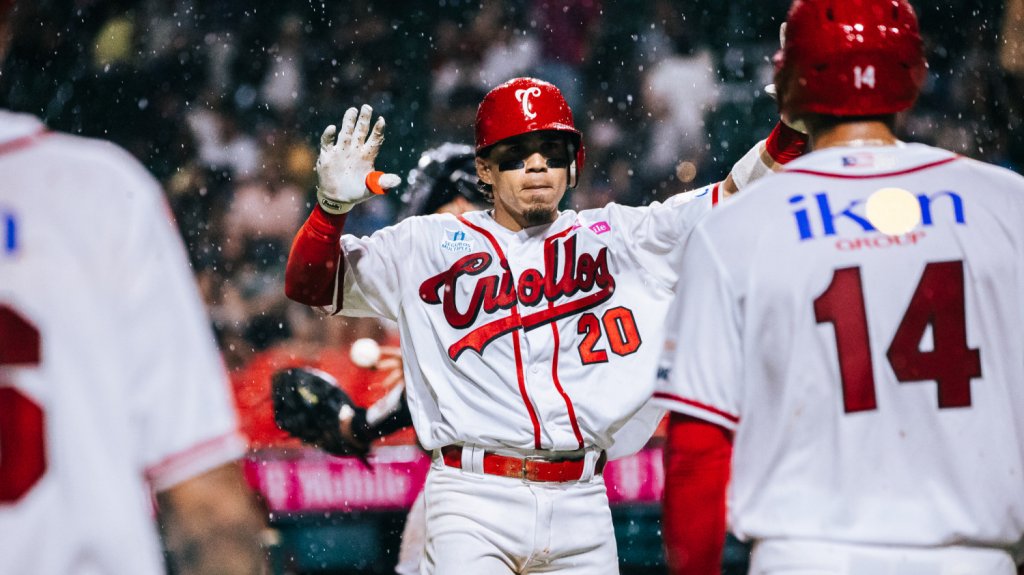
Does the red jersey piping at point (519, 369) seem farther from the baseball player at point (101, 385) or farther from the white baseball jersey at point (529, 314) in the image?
the baseball player at point (101, 385)

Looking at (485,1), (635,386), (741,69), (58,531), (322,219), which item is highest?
(485,1)

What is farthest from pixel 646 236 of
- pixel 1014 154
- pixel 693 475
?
pixel 1014 154

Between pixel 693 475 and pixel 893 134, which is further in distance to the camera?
pixel 893 134

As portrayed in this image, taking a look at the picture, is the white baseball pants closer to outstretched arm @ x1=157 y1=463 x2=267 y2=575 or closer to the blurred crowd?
outstretched arm @ x1=157 y1=463 x2=267 y2=575

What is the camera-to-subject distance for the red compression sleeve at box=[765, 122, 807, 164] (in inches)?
136

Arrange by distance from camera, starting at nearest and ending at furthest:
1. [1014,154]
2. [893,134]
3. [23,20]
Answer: [893,134]
[1014,154]
[23,20]

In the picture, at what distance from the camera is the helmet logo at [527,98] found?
3669mm

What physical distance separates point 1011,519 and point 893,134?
693mm

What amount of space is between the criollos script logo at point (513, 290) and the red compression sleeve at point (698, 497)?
60.3 inches

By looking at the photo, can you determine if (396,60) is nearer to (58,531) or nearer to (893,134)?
(893,134)

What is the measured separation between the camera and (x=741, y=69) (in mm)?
8055

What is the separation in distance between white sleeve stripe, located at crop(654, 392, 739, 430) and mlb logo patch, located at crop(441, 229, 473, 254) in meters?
1.71

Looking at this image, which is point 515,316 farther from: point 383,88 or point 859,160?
point 383,88

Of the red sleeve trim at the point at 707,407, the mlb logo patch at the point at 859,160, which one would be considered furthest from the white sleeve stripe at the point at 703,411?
the mlb logo patch at the point at 859,160
